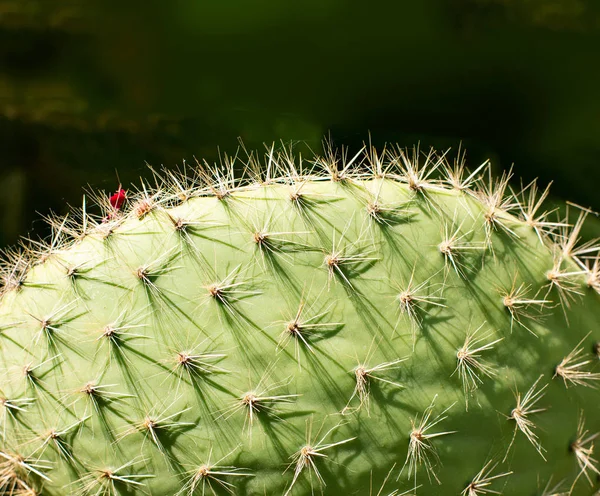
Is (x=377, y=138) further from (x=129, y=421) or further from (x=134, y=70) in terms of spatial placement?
(x=129, y=421)

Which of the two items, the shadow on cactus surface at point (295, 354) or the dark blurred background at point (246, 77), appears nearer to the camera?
the shadow on cactus surface at point (295, 354)

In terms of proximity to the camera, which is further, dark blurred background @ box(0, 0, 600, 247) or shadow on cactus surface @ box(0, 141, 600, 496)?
dark blurred background @ box(0, 0, 600, 247)

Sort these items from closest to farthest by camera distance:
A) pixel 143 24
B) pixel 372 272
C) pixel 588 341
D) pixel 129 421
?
pixel 129 421, pixel 372 272, pixel 588 341, pixel 143 24

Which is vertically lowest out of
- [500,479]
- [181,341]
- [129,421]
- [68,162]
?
[500,479]

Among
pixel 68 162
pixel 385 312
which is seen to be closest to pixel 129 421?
pixel 385 312

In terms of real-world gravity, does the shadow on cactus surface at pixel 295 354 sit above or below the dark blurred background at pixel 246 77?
below
